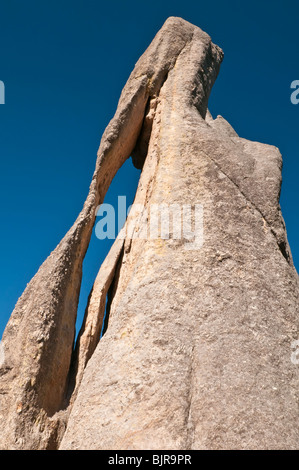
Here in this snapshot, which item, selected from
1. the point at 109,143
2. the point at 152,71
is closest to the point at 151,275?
the point at 109,143

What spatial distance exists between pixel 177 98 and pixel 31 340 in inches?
153

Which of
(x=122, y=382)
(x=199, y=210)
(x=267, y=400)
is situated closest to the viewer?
(x=267, y=400)

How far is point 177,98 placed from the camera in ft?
21.0

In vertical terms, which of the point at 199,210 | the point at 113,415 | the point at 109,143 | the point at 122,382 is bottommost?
the point at 113,415

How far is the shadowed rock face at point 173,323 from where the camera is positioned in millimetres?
3467

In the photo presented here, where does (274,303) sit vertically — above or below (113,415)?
above

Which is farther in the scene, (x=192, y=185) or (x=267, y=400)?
(x=192, y=185)

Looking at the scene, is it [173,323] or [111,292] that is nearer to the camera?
[173,323]

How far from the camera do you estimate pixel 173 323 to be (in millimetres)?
3959

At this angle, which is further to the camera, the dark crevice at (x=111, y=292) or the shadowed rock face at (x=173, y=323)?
the dark crevice at (x=111, y=292)

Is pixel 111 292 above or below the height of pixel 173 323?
above

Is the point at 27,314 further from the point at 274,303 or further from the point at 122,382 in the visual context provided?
the point at 274,303

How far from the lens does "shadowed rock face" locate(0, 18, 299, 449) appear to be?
3.47 meters

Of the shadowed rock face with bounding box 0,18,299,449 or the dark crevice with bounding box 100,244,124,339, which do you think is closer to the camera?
the shadowed rock face with bounding box 0,18,299,449
